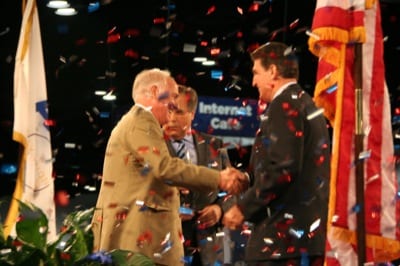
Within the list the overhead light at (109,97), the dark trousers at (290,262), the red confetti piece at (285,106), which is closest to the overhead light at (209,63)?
the overhead light at (109,97)

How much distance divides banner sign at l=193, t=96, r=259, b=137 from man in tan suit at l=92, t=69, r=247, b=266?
3.74m

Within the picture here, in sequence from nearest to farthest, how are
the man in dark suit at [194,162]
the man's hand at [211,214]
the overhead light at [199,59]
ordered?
the man's hand at [211,214] < the man in dark suit at [194,162] < the overhead light at [199,59]

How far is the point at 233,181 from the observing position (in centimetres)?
423

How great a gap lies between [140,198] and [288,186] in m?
0.61

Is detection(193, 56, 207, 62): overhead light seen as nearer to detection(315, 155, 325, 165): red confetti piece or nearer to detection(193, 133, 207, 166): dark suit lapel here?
detection(193, 133, 207, 166): dark suit lapel

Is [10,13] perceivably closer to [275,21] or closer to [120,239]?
[275,21]

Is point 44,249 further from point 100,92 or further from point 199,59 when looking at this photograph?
point 100,92

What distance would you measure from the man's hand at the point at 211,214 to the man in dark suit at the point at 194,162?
0.20 metres

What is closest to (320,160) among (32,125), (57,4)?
(32,125)

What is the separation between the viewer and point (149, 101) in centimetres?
420

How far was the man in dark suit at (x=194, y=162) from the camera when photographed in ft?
16.4

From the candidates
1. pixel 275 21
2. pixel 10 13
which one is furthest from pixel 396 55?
pixel 10 13

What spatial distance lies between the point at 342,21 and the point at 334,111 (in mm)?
481

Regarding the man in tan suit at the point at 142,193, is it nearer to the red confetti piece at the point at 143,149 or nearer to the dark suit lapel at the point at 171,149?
the red confetti piece at the point at 143,149
